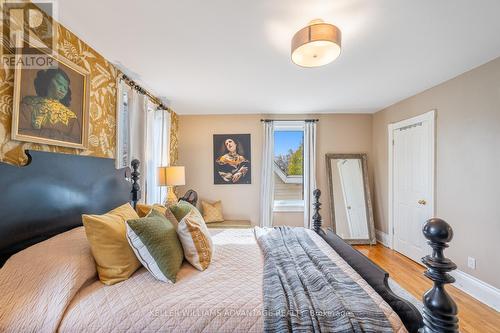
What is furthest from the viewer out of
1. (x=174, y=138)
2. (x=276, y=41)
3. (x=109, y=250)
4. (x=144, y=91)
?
(x=174, y=138)

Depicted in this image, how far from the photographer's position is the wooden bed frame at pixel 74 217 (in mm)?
934

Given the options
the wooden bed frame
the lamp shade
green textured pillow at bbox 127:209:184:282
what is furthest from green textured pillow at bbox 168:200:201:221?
the lamp shade

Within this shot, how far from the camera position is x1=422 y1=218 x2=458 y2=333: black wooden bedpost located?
35.9 inches

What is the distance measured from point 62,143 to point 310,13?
209 centimetres

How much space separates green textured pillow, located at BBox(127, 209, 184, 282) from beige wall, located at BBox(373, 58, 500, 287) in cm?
307

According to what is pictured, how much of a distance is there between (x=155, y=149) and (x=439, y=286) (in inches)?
136

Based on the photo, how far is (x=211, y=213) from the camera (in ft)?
13.8

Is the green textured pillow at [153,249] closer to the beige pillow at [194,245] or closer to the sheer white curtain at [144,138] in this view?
the beige pillow at [194,245]

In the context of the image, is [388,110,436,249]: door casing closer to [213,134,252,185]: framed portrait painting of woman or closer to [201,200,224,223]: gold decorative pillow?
[213,134,252,185]: framed portrait painting of woman

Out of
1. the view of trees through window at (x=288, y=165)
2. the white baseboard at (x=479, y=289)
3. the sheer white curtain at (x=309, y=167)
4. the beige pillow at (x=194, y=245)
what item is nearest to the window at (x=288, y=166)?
the view of trees through window at (x=288, y=165)

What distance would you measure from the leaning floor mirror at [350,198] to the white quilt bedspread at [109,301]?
122 inches

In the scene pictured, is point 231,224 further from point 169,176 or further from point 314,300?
point 314,300

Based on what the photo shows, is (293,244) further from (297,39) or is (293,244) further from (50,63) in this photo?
(50,63)

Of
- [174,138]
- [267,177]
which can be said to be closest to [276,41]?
[267,177]
